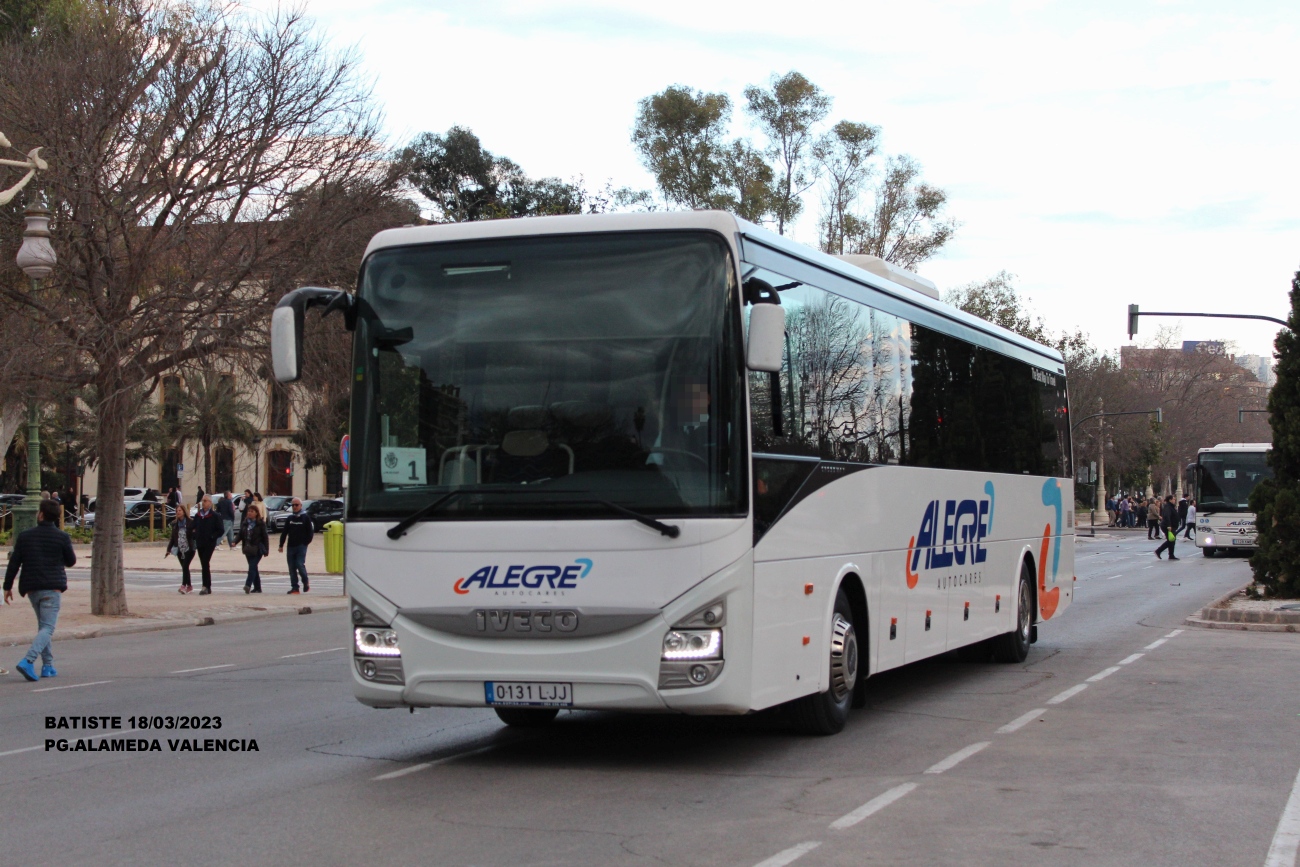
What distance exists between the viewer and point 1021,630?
1556 cm

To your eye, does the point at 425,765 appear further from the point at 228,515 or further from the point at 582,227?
the point at 228,515

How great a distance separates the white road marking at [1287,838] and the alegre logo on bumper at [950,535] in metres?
4.20

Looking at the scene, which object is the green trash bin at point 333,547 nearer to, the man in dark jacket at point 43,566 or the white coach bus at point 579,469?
the man in dark jacket at point 43,566

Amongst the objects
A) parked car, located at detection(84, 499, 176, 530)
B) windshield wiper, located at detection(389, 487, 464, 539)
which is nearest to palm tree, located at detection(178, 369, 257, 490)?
parked car, located at detection(84, 499, 176, 530)

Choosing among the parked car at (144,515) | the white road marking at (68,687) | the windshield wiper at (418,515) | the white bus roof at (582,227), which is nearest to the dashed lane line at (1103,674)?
the white bus roof at (582,227)

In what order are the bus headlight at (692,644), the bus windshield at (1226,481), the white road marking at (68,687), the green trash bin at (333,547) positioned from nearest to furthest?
the bus headlight at (692,644) < the white road marking at (68,687) < the green trash bin at (333,547) < the bus windshield at (1226,481)

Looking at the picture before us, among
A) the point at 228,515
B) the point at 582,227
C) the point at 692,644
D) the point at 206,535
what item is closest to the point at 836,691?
the point at 692,644

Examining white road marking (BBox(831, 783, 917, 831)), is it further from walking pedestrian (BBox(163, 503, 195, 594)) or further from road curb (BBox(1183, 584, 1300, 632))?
walking pedestrian (BBox(163, 503, 195, 594))

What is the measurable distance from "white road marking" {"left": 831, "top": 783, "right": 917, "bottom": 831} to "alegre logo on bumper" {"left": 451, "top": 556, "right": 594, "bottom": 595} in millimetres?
1996

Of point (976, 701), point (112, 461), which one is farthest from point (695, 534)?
point (112, 461)

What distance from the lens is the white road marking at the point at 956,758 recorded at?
8.85m

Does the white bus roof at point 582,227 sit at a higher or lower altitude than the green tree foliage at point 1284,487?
higher

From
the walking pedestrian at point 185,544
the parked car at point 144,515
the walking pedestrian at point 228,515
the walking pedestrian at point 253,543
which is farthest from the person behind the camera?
the parked car at point 144,515

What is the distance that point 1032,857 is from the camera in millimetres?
6543
